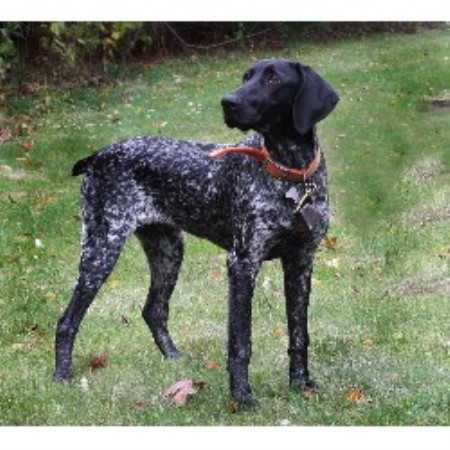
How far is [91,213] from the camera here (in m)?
7.08

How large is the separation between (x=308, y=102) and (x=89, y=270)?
81.5 inches

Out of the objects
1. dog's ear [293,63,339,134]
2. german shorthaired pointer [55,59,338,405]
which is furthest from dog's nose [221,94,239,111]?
dog's ear [293,63,339,134]

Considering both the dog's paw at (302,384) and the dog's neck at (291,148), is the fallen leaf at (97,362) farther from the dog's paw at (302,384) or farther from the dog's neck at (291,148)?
the dog's neck at (291,148)

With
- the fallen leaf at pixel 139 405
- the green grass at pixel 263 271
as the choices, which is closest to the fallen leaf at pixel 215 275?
the green grass at pixel 263 271

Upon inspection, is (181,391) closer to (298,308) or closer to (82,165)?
(298,308)

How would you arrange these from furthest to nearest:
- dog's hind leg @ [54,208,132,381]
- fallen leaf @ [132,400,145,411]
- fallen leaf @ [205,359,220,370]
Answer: fallen leaf @ [205,359,220,370], dog's hind leg @ [54,208,132,381], fallen leaf @ [132,400,145,411]

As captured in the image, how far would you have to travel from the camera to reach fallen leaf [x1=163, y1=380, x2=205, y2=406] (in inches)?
249

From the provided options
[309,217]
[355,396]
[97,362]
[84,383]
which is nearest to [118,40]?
[97,362]

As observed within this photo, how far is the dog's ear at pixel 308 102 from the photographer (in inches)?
232

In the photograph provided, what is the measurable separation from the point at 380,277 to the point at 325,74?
8675 millimetres

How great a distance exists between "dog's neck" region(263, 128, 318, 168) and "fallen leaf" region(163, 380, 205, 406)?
Answer: 5.15ft

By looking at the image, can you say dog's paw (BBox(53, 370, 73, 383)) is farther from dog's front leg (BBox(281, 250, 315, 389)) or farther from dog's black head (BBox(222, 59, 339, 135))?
dog's black head (BBox(222, 59, 339, 135))

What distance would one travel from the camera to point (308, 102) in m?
5.89
